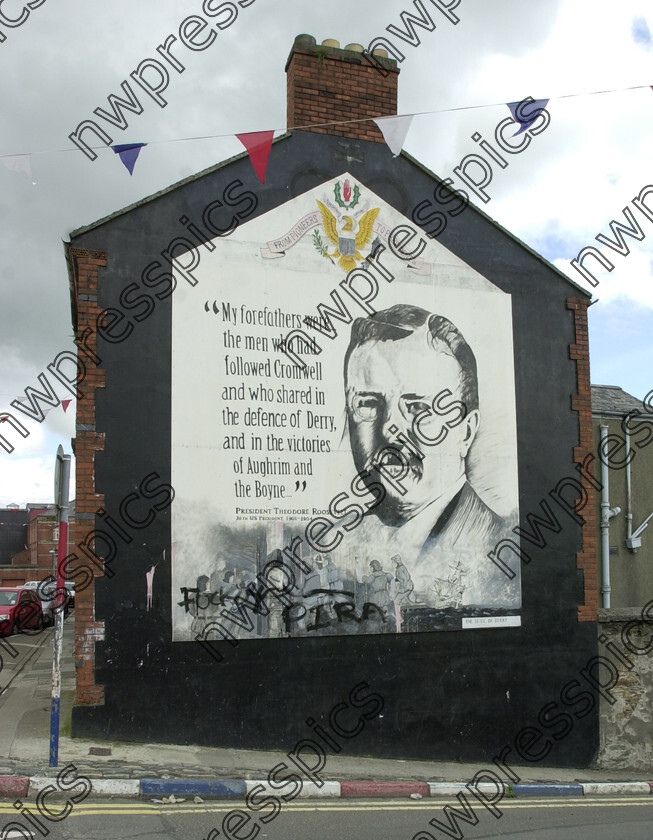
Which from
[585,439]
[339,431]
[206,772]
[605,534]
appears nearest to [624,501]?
[605,534]

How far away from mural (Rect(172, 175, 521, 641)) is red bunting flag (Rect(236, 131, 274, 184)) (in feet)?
2.95

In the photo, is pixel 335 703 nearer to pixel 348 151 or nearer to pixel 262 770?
pixel 262 770

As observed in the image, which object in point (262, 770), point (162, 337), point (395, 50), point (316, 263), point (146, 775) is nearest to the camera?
point (146, 775)

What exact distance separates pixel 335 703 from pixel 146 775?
3068mm

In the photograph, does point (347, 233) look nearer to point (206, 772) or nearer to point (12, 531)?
point (206, 772)

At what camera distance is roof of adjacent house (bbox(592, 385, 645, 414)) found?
48.7 ft

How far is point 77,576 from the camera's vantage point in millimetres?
9609

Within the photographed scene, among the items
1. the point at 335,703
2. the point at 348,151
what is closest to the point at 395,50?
the point at 348,151

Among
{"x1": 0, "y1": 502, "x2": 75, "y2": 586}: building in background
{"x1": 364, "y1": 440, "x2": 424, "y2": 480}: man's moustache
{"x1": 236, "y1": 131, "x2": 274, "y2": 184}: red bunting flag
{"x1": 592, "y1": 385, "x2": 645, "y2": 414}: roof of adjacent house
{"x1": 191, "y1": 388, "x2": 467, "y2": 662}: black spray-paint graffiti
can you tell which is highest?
{"x1": 236, "y1": 131, "x2": 274, "y2": 184}: red bunting flag

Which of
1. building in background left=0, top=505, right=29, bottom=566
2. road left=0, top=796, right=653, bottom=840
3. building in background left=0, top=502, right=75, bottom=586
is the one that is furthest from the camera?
building in background left=0, top=505, right=29, bottom=566

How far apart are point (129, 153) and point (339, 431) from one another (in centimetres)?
433

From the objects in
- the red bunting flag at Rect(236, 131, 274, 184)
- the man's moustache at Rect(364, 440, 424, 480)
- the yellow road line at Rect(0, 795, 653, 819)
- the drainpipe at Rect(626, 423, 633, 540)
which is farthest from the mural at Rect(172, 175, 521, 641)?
the drainpipe at Rect(626, 423, 633, 540)

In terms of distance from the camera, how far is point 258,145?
32.8ft

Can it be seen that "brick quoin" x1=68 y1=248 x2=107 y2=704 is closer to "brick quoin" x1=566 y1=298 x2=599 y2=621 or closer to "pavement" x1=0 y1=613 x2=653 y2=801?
"pavement" x1=0 y1=613 x2=653 y2=801
